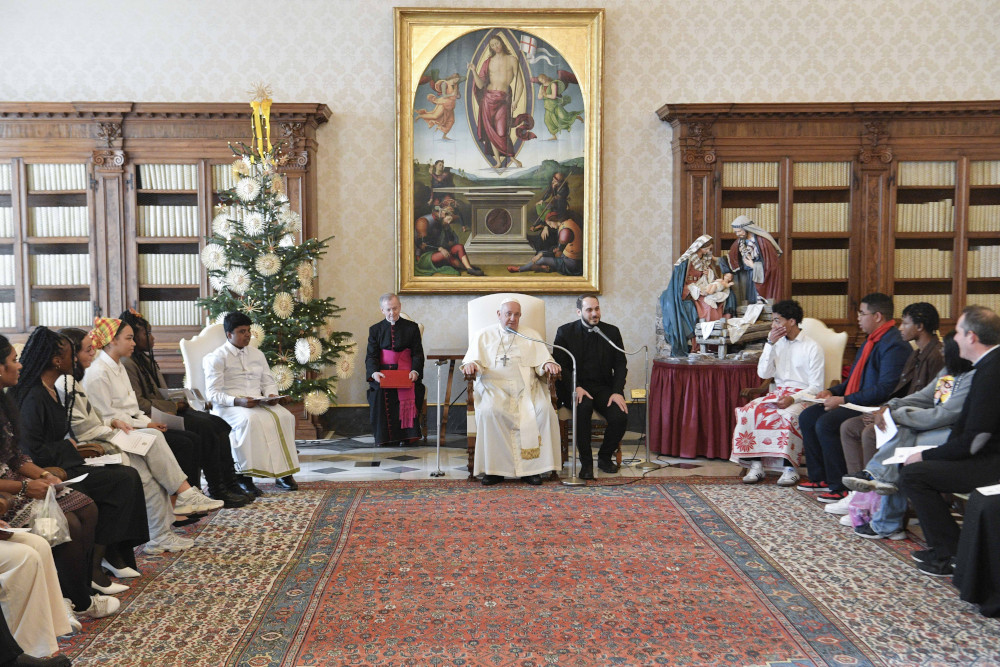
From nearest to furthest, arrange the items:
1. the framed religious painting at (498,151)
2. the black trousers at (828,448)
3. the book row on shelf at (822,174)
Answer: the black trousers at (828,448) < the book row on shelf at (822,174) < the framed religious painting at (498,151)

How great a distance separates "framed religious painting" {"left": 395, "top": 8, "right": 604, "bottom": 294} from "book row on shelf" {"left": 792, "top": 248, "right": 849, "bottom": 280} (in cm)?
200

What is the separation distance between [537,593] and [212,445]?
104 inches

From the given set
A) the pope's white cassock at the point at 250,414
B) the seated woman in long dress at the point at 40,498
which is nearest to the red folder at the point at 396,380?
the pope's white cassock at the point at 250,414

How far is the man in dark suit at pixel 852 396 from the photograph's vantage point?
538cm

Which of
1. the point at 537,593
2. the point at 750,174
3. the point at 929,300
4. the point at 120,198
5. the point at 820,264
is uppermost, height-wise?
the point at 750,174

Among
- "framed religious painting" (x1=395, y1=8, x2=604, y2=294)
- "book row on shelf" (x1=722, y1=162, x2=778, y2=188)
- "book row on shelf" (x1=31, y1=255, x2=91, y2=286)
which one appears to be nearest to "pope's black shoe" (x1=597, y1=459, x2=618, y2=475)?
"framed religious painting" (x1=395, y1=8, x2=604, y2=294)

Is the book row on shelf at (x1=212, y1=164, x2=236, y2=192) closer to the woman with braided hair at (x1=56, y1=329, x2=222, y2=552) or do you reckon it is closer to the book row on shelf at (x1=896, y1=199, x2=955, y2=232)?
the woman with braided hair at (x1=56, y1=329, x2=222, y2=552)

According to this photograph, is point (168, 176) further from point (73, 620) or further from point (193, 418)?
point (73, 620)

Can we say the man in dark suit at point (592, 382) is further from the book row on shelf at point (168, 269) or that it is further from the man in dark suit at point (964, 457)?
the book row on shelf at point (168, 269)

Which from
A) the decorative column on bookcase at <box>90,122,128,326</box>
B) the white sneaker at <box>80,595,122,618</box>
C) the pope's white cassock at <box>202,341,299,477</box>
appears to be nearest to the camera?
the white sneaker at <box>80,595,122,618</box>

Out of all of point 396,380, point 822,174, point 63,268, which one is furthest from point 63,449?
point 822,174

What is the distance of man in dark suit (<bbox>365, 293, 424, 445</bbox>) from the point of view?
7.59m

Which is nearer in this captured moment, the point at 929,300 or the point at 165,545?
the point at 165,545

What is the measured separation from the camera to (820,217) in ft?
26.9
